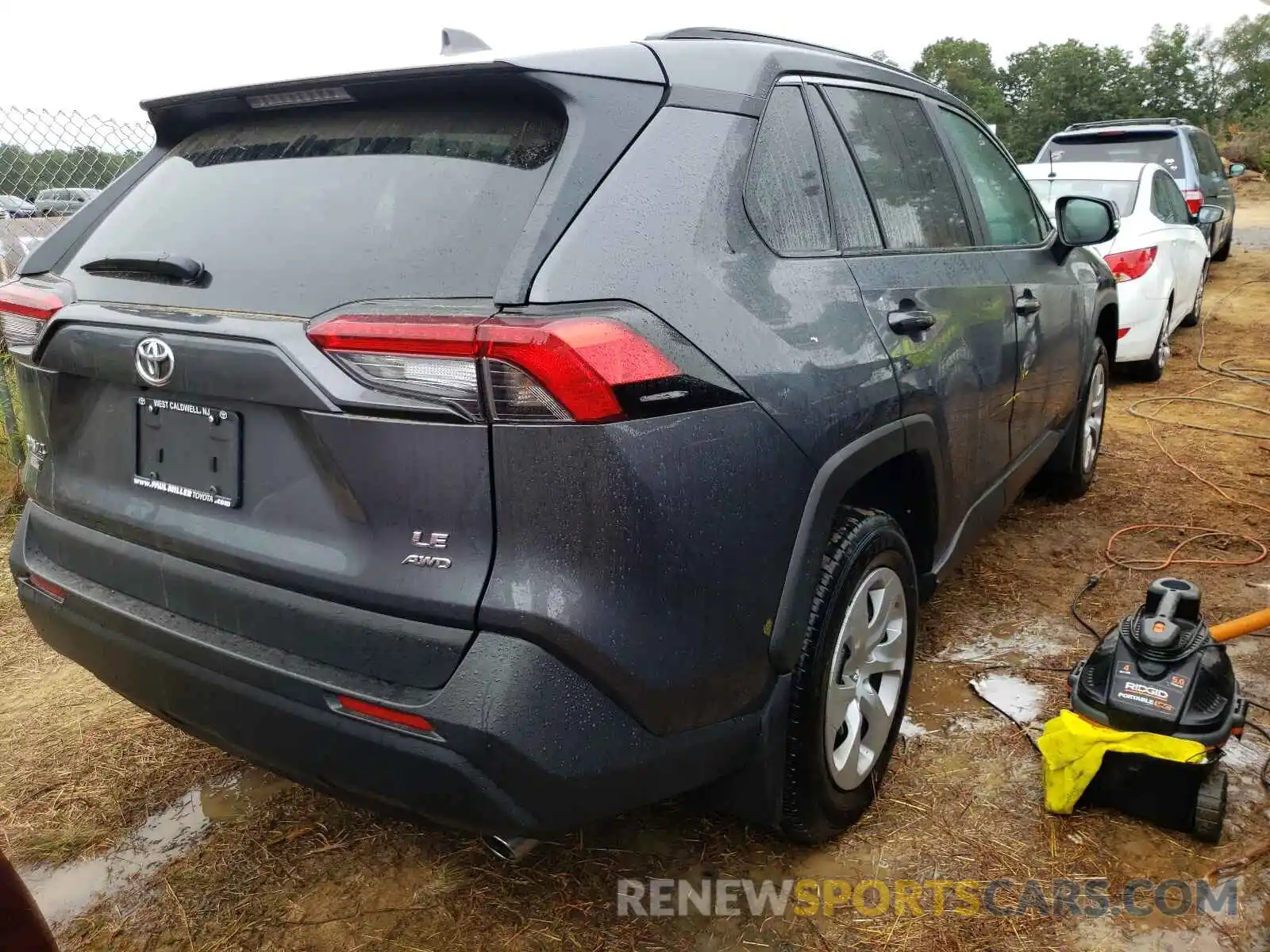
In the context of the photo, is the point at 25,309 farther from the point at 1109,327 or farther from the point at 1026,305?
the point at 1109,327

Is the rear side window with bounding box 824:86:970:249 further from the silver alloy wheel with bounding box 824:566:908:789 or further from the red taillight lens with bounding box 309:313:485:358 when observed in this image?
the red taillight lens with bounding box 309:313:485:358

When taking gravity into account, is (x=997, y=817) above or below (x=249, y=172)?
below

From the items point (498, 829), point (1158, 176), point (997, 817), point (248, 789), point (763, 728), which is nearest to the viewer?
point (498, 829)

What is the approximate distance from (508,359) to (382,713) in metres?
0.62

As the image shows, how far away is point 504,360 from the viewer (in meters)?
1.50

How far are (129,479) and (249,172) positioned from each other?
678 mm

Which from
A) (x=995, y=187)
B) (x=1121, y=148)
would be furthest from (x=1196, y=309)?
(x=995, y=187)

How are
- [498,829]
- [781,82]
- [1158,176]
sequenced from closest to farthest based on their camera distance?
[498,829], [781,82], [1158,176]

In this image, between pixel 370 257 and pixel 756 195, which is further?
pixel 756 195

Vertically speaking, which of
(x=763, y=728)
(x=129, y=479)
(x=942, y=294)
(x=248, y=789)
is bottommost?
(x=248, y=789)

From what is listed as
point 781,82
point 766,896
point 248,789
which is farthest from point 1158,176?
point 248,789

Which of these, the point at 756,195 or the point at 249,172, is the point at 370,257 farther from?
the point at 756,195

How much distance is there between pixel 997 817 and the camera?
2.47m

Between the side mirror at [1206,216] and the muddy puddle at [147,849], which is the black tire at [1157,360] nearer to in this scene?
the side mirror at [1206,216]
